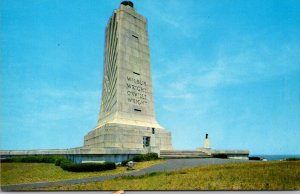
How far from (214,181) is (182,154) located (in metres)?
12.8

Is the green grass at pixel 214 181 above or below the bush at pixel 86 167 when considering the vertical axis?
below

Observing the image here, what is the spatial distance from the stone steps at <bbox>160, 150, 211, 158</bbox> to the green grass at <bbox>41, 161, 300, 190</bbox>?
9.82 meters

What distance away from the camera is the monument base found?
22.8m

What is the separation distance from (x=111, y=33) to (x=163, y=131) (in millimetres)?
12398

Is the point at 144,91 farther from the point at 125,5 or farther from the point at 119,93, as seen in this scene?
the point at 125,5

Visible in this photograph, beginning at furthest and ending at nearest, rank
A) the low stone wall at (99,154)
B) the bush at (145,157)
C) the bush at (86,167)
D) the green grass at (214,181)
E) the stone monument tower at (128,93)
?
the stone monument tower at (128,93), the bush at (145,157), the low stone wall at (99,154), the bush at (86,167), the green grass at (214,181)

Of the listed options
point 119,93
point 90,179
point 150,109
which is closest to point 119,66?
point 119,93

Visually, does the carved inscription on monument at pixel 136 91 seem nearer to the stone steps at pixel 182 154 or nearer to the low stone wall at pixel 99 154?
the stone steps at pixel 182 154

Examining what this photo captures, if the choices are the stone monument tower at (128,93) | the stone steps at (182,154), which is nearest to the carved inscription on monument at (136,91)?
the stone monument tower at (128,93)

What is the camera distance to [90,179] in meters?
13.3

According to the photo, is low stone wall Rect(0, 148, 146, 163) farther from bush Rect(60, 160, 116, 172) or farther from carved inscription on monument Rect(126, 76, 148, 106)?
carved inscription on monument Rect(126, 76, 148, 106)

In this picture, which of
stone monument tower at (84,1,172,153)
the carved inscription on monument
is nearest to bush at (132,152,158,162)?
stone monument tower at (84,1,172,153)

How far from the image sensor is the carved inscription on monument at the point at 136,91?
1065 inches

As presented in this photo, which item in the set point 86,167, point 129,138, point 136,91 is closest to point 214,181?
point 86,167
